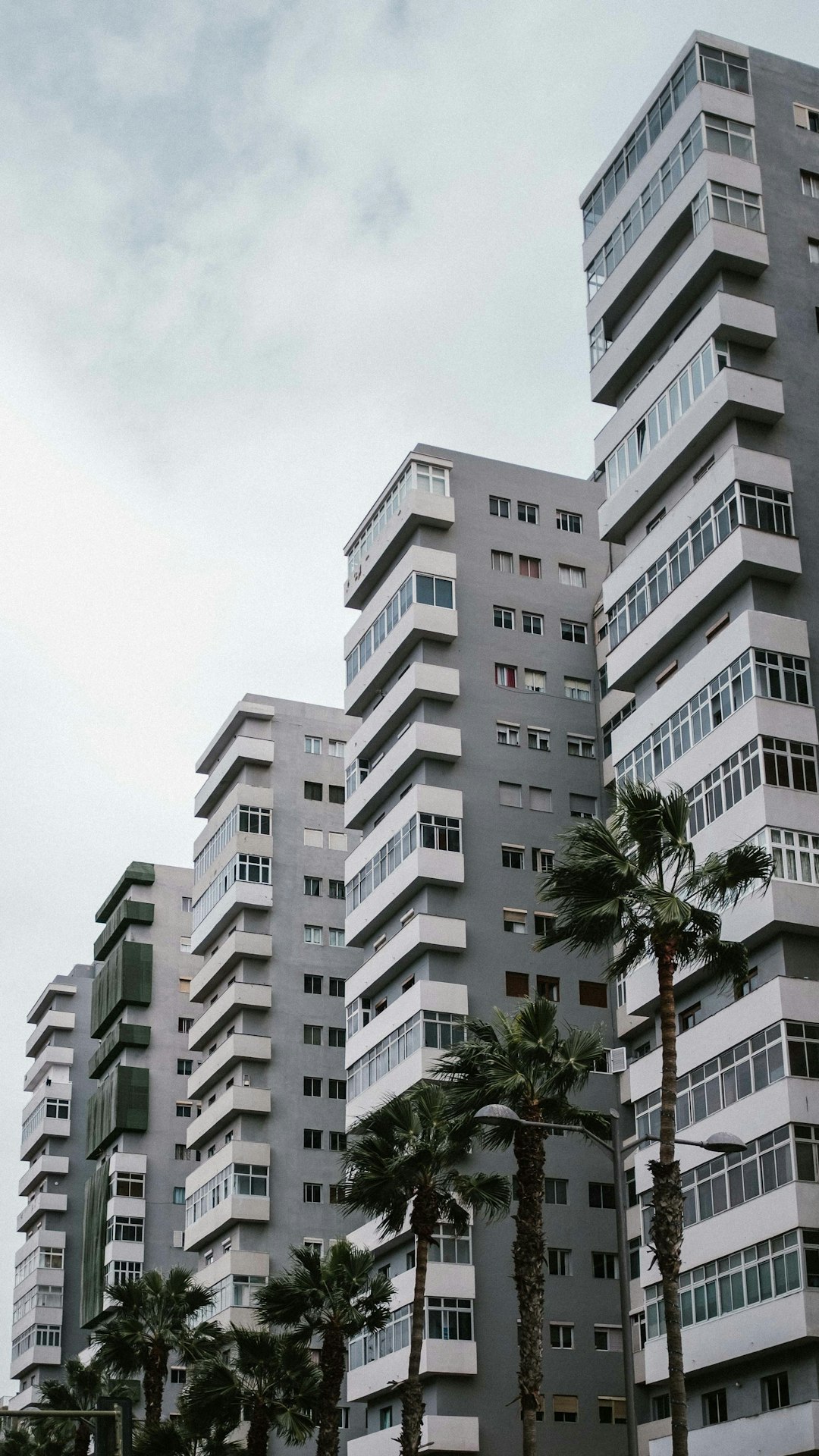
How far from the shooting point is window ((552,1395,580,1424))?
64.8m

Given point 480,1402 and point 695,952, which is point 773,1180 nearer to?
point 695,952

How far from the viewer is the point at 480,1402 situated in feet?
209

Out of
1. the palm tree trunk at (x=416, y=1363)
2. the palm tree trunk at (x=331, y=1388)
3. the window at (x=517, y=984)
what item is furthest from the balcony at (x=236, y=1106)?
the palm tree trunk at (x=416, y=1363)

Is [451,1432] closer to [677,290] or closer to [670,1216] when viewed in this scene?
[670,1216]

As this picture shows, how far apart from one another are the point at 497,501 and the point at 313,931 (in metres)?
25.9

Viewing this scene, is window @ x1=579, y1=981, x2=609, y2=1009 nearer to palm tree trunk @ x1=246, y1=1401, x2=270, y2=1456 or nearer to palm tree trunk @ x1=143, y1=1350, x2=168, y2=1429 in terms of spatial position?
palm tree trunk @ x1=143, y1=1350, x2=168, y2=1429

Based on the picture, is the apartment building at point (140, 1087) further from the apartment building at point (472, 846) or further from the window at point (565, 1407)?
the window at point (565, 1407)

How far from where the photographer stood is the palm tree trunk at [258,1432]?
5181 centimetres

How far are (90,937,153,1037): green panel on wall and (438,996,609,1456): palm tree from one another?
6641 cm

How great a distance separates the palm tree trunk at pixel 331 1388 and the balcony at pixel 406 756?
89.0ft

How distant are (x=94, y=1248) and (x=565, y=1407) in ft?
159

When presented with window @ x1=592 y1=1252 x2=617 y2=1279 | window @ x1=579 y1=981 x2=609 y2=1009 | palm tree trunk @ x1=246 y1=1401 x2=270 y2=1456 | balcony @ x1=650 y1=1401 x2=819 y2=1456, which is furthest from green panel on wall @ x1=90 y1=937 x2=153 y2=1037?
balcony @ x1=650 y1=1401 x2=819 y2=1456

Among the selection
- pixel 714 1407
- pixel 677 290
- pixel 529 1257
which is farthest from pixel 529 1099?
pixel 677 290

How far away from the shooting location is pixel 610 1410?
6581 centimetres
